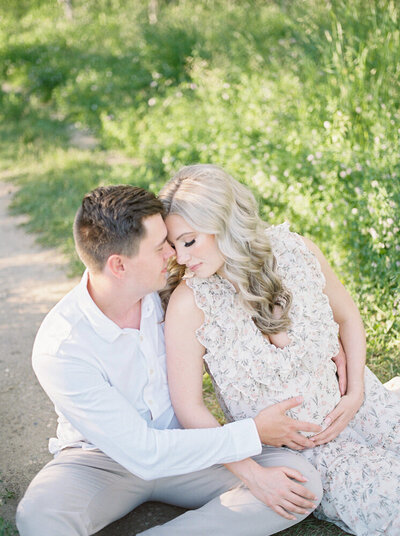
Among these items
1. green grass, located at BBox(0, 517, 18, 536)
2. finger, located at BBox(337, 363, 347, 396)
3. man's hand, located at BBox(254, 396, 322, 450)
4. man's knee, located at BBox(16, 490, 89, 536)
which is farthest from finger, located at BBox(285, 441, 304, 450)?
green grass, located at BBox(0, 517, 18, 536)

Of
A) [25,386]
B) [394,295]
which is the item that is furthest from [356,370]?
[25,386]

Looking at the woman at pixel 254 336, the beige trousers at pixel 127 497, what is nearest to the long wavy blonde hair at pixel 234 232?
the woman at pixel 254 336

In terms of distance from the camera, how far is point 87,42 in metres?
12.1

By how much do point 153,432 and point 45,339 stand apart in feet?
1.66

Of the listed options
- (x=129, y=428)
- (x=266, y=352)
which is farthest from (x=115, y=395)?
(x=266, y=352)

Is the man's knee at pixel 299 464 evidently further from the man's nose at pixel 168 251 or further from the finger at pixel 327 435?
the man's nose at pixel 168 251

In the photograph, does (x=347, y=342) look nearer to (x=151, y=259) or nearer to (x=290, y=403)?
(x=290, y=403)

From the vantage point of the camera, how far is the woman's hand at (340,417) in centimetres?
265

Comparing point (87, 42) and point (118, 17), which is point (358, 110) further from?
point (118, 17)

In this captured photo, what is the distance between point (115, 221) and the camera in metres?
2.43

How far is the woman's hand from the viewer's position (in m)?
2.65

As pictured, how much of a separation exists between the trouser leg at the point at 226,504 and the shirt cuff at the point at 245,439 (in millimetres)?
153

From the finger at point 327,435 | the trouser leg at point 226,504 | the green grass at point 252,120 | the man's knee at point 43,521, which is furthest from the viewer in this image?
the green grass at point 252,120

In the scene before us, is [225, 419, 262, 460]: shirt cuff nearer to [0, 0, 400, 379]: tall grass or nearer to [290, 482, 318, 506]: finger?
[290, 482, 318, 506]: finger
